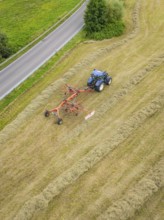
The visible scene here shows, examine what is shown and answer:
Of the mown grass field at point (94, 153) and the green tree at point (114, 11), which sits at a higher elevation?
the green tree at point (114, 11)

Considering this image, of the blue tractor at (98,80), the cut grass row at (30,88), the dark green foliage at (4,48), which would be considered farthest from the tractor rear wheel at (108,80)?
the dark green foliage at (4,48)

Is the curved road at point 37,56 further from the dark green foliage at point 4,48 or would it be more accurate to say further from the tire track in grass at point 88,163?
the tire track in grass at point 88,163

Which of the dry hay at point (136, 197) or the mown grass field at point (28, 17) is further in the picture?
the mown grass field at point (28, 17)

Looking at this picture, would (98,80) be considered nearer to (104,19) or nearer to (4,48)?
(104,19)

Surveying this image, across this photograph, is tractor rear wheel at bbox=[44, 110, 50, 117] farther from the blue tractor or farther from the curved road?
the curved road

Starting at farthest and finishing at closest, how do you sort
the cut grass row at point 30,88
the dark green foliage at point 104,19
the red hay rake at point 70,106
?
the dark green foliage at point 104,19
the cut grass row at point 30,88
the red hay rake at point 70,106

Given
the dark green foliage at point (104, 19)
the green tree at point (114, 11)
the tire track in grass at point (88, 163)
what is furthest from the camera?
the green tree at point (114, 11)

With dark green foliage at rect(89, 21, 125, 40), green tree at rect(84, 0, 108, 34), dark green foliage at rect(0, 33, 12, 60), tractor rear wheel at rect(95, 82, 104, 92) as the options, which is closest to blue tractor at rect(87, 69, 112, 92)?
tractor rear wheel at rect(95, 82, 104, 92)
